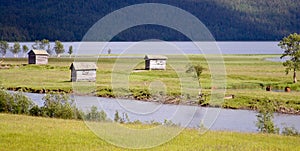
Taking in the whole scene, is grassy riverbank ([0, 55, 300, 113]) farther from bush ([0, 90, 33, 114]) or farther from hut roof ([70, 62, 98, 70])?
bush ([0, 90, 33, 114])

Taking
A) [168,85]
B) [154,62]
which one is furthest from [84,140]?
[154,62]

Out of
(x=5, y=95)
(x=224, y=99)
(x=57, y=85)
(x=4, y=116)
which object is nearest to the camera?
(x=4, y=116)

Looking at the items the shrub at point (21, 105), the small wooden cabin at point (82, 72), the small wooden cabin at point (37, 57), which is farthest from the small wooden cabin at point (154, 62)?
the shrub at point (21, 105)

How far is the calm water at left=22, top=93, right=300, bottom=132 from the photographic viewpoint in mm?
39531

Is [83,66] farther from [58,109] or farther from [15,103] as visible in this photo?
[58,109]

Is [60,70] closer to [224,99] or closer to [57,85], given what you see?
[57,85]

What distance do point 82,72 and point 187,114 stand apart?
98.8ft

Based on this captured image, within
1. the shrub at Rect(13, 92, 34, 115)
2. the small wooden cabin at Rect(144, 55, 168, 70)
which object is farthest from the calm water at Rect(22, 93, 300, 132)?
the small wooden cabin at Rect(144, 55, 168, 70)

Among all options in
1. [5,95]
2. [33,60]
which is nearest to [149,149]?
[5,95]

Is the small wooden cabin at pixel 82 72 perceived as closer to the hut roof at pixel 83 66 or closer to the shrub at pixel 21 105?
the hut roof at pixel 83 66

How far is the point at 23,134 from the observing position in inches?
919

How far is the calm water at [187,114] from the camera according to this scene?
39.5 meters

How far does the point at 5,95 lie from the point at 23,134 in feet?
43.0

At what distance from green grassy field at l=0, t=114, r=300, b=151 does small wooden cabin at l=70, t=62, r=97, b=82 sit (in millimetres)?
44095
